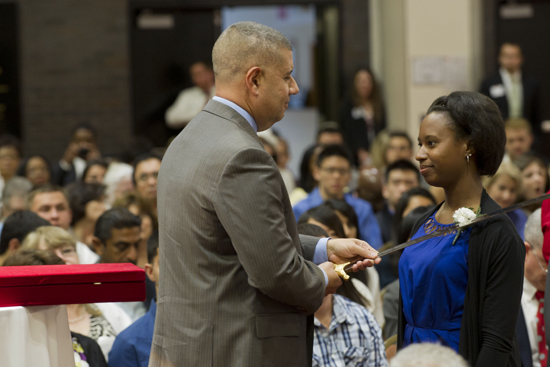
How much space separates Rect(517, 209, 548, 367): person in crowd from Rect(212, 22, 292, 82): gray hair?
1.58 m

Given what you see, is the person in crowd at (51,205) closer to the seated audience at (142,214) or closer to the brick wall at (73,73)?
the seated audience at (142,214)

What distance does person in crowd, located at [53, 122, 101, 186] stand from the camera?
7.95m

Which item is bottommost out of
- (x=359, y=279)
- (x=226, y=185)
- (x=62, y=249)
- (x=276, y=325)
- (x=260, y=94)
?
(x=359, y=279)

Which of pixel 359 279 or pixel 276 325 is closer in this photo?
pixel 276 325

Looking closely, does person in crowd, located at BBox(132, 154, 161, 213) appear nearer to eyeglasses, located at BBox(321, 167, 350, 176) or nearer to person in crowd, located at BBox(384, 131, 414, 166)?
eyeglasses, located at BBox(321, 167, 350, 176)

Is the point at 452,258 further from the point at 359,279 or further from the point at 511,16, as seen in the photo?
the point at 511,16

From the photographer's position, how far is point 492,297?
2098 mm

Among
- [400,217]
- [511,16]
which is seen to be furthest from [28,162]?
[511,16]

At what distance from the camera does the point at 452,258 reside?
219 centimetres

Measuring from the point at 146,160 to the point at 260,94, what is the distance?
3527 mm

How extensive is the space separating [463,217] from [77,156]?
274 inches

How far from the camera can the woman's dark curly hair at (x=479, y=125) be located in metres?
2.18

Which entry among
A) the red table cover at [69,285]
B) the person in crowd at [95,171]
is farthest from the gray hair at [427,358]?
the person in crowd at [95,171]

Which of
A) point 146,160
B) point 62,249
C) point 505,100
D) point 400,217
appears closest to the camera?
point 62,249
